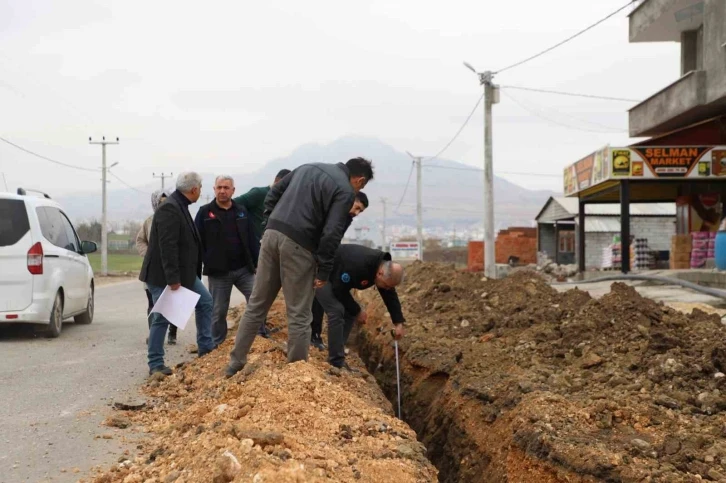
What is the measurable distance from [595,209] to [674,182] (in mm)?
19372

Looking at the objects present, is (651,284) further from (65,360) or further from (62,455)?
(62,455)

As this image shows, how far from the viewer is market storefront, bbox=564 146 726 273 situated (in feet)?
65.8

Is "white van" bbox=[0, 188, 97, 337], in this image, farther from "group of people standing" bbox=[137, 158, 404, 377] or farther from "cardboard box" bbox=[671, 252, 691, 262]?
"cardboard box" bbox=[671, 252, 691, 262]

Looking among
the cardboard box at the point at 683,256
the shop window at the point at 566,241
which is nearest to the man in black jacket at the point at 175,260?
the cardboard box at the point at 683,256

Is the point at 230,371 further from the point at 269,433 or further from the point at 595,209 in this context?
the point at 595,209

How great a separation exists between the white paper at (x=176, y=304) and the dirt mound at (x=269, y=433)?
30.5 inches

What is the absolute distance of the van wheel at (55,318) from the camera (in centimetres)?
1023

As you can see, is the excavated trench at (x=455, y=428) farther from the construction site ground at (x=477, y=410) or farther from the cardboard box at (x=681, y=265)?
the cardboard box at (x=681, y=265)

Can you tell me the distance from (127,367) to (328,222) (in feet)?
10.8

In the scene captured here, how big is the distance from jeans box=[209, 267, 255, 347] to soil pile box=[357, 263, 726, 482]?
2.01m

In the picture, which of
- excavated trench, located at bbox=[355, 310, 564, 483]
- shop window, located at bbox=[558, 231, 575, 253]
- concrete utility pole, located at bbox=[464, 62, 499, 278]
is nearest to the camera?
excavated trench, located at bbox=[355, 310, 564, 483]

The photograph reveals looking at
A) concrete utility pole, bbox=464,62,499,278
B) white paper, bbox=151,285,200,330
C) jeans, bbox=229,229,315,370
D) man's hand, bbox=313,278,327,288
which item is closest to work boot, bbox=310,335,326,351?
white paper, bbox=151,285,200,330

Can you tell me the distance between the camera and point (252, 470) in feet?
11.3

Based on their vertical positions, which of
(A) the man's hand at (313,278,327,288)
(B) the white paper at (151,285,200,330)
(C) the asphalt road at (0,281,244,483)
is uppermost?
(A) the man's hand at (313,278,327,288)
